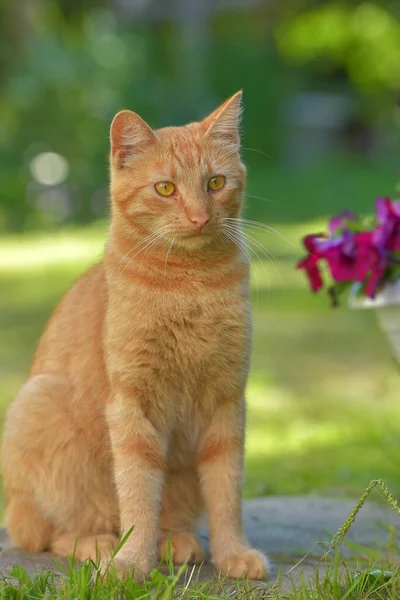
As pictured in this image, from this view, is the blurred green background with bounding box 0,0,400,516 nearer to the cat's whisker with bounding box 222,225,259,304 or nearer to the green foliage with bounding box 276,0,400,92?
the green foliage with bounding box 276,0,400,92

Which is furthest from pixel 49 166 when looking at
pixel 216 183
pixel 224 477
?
pixel 224 477

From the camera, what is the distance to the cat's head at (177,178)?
2.98 metres

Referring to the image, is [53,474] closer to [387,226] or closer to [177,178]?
[177,178]

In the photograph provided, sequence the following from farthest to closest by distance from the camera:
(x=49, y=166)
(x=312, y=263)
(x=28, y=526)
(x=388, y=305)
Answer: (x=49, y=166), (x=388, y=305), (x=312, y=263), (x=28, y=526)

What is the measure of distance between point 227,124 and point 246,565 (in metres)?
1.28

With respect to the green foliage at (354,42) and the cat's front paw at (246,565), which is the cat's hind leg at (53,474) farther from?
the green foliage at (354,42)

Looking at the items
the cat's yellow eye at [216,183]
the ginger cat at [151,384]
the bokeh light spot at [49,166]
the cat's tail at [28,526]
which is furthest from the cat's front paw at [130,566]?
the bokeh light spot at [49,166]

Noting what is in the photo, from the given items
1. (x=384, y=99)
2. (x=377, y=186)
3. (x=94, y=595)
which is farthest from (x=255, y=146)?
(x=94, y=595)

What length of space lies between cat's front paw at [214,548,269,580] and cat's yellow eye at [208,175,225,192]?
1.04 meters

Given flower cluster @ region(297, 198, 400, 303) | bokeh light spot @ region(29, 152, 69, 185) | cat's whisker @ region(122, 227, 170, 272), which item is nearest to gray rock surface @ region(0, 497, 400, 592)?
flower cluster @ region(297, 198, 400, 303)

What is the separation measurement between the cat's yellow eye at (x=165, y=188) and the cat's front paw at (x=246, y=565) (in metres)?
1.04

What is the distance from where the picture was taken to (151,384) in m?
3.01

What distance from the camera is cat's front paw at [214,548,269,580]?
2.97m

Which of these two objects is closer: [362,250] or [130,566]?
[130,566]
